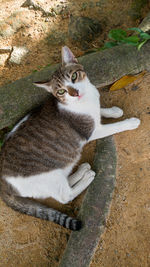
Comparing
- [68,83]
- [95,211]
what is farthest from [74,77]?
[95,211]

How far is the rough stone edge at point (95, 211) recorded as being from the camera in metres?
2.38

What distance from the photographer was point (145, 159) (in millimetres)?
2609

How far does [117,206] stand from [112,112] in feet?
4.19

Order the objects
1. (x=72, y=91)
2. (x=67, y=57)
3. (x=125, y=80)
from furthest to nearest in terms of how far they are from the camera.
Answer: (x=125, y=80)
(x=67, y=57)
(x=72, y=91)

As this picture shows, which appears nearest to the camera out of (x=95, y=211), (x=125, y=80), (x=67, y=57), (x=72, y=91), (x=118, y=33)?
(x=72, y=91)

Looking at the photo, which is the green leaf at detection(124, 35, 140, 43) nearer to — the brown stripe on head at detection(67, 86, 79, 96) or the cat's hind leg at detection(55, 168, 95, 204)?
the brown stripe on head at detection(67, 86, 79, 96)

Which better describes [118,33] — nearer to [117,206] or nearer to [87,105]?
[87,105]

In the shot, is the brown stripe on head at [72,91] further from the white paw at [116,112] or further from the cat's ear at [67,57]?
the white paw at [116,112]

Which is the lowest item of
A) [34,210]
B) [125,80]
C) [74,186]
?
[74,186]

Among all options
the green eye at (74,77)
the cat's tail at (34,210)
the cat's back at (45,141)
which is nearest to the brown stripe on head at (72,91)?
the green eye at (74,77)

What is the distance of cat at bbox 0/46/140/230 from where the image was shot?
230 centimetres

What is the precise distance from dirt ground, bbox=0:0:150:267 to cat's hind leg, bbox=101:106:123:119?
0.12 m

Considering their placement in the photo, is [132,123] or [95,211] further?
[132,123]

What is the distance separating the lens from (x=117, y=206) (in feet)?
8.34
